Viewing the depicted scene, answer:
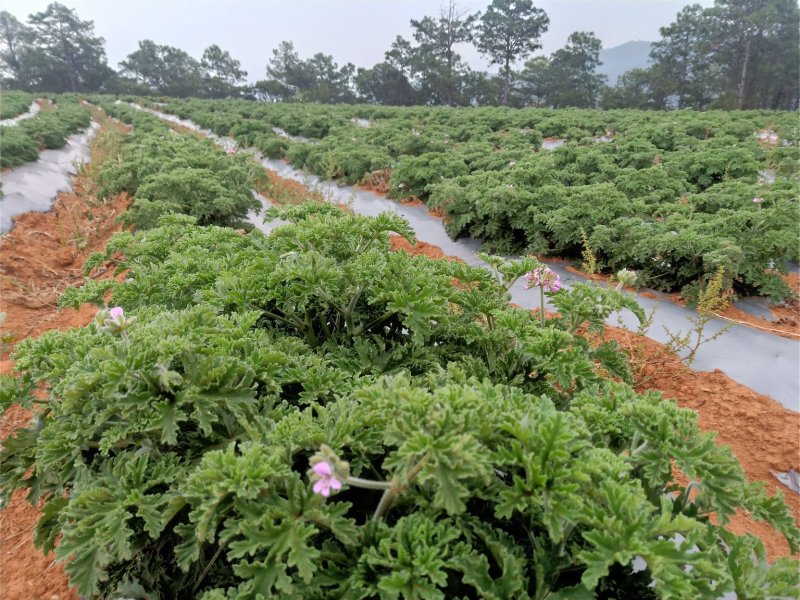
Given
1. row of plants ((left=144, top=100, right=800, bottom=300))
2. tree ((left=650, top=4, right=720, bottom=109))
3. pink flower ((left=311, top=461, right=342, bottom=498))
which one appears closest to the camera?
pink flower ((left=311, top=461, right=342, bottom=498))

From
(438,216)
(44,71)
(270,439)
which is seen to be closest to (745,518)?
(270,439)

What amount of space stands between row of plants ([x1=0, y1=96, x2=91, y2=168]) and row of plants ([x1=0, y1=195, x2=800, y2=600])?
1079 centimetres

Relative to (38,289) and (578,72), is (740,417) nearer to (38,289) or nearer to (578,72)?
(38,289)

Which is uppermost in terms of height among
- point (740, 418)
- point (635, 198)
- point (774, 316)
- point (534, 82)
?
point (534, 82)

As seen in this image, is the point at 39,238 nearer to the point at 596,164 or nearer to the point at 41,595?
the point at 41,595

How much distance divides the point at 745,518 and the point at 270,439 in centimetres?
266

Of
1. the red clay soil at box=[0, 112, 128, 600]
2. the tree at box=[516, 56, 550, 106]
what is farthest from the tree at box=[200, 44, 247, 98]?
the red clay soil at box=[0, 112, 128, 600]

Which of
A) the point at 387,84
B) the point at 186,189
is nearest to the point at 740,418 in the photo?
the point at 186,189

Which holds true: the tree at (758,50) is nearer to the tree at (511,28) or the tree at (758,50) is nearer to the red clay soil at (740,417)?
the tree at (511,28)

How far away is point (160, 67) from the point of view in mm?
55875

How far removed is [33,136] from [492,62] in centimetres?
3658

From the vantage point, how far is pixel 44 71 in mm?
49250

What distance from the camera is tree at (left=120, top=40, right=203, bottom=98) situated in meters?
53.9

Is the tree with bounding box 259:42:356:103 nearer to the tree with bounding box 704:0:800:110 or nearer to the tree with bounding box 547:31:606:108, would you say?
the tree with bounding box 547:31:606:108
